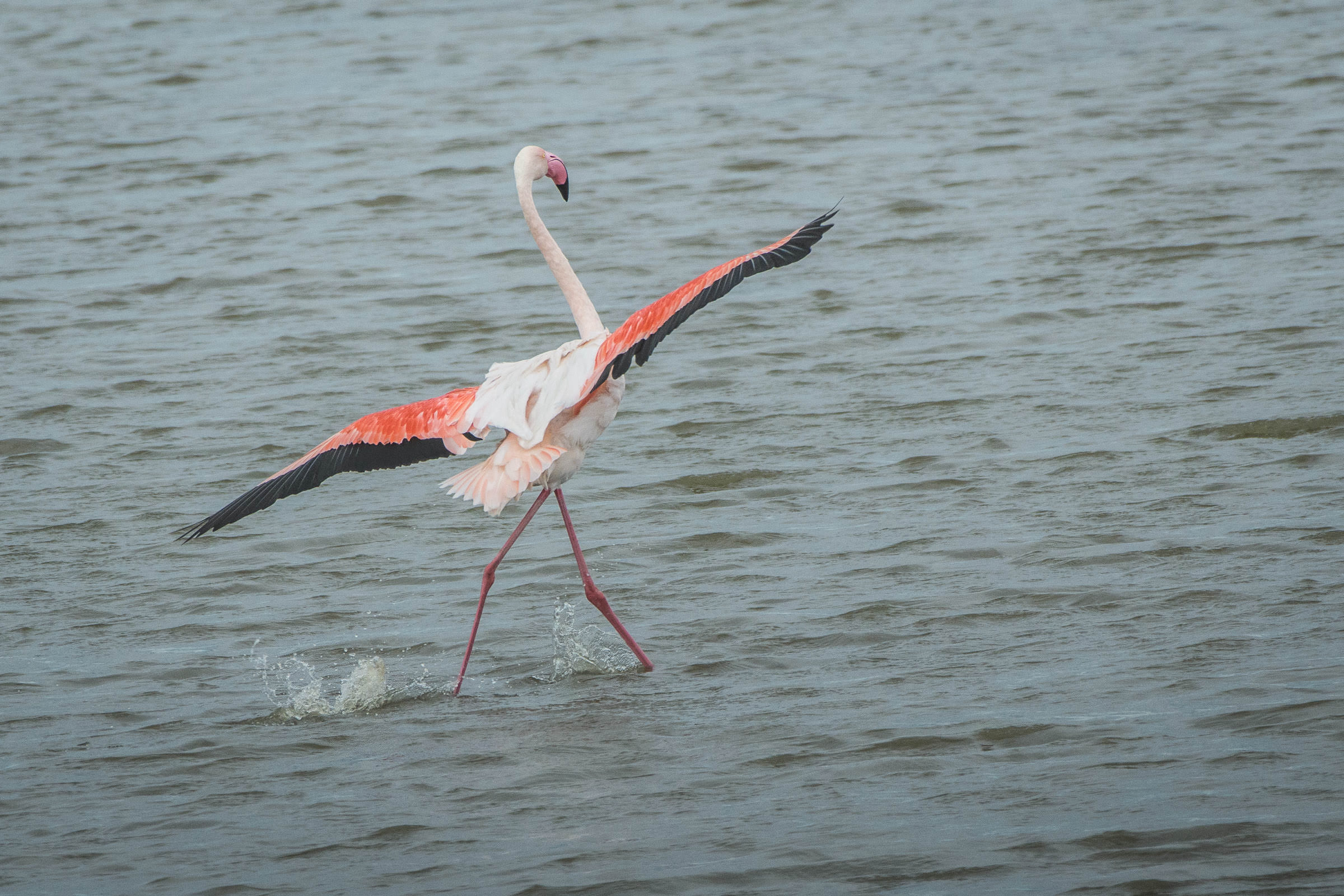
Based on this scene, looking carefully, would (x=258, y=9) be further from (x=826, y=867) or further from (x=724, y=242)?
(x=826, y=867)

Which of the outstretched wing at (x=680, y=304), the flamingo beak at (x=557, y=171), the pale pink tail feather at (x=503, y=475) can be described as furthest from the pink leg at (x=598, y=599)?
the flamingo beak at (x=557, y=171)

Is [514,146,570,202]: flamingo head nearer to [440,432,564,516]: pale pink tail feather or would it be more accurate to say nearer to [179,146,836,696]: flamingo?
[179,146,836,696]: flamingo

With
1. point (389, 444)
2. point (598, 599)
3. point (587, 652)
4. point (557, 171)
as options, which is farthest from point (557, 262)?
point (587, 652)

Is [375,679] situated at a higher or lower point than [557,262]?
lower

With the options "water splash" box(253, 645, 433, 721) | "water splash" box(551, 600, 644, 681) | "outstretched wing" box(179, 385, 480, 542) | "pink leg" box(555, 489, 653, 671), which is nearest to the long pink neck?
"outstretched wing" box(179, 385, 480, 542)

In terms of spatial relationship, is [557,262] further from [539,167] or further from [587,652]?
[587,652]

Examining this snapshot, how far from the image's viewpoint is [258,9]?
83.9 feet

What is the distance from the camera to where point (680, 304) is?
5.56 meters

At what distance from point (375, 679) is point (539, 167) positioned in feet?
7.31

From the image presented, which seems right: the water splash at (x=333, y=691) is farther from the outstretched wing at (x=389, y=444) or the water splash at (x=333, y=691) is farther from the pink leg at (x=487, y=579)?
the outstretched wing at (x=389, y=444)

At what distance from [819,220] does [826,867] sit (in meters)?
2.38

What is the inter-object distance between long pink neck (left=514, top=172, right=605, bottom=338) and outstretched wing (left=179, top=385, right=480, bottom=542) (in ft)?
1.74

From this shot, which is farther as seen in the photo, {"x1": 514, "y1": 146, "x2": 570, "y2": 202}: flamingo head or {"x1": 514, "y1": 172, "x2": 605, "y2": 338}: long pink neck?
{"x1": 514, "y1": 146, "x2": 570, "y2": 202}: flamingo head

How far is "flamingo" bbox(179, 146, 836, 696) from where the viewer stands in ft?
18.5
